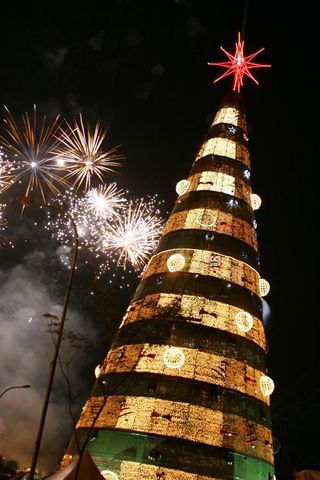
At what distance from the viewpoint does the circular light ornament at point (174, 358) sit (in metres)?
21.0

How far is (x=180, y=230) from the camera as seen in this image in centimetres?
2702

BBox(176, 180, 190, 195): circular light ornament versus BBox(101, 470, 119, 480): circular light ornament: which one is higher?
BBox(176, 180, 190, 195): circular light ornament

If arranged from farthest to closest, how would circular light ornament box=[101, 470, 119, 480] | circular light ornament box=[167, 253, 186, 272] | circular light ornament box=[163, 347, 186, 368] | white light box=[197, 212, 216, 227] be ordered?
white light box=[197, 212, 216, 227]
circular light ornament box=[167, 253, 186, 272]
circular light ornament box=[163, 347, 186, 368]
circular light ornament box=[101, 470, 119, 480]

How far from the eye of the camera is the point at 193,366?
2114cm

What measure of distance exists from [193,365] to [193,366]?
0.06 m

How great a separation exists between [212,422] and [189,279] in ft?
25.8

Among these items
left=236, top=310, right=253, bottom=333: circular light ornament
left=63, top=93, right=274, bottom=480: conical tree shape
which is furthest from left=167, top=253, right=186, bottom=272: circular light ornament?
left=236, top=310, right=253, bottom=333: circular light ornament

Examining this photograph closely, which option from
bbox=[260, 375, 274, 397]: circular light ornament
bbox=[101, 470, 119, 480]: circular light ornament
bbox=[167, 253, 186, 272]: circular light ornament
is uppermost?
bbox=[167, 253, 186, 272]: circular light ornament

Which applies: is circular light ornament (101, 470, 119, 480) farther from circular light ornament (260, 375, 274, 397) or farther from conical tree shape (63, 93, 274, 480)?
circular light ornament (260, 375, 274, 397)

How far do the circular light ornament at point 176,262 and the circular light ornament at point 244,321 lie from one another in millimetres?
4407

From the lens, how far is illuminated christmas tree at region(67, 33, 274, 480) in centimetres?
1905

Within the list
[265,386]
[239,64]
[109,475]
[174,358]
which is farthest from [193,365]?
[239,64]

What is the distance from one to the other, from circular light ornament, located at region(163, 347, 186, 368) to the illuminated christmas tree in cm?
5

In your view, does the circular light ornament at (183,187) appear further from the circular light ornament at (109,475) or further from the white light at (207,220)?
the circular light ornament at (109,475)
